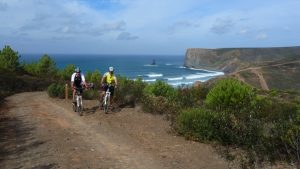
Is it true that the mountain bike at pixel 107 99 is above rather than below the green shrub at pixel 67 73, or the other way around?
above

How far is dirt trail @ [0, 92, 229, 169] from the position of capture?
842 centimetres

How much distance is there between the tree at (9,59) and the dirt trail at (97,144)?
2750 centimetres

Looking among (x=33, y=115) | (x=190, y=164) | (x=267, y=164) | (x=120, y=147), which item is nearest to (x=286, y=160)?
(x=267, y=164)

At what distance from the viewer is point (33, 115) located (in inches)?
582

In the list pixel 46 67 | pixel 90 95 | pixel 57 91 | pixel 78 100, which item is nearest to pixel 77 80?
pixel 78 100

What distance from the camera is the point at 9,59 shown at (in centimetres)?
4166

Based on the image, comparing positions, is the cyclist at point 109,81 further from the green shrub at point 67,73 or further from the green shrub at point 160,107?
the green shrub at point 67,73

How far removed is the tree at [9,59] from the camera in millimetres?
40438

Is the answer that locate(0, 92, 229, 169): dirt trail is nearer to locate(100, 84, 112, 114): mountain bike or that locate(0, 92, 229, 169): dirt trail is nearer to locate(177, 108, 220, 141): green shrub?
locate(177, 108, 220, 141): green shrub

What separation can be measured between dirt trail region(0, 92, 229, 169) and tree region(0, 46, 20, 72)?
27.5 m

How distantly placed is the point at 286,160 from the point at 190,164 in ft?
6.67

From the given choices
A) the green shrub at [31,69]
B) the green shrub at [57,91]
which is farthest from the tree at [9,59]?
the green shrub at [57,91]

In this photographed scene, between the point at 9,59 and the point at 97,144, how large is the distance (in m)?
34.4

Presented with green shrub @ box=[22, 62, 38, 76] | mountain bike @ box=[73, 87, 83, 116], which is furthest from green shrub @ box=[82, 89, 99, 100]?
green shrub @ box=[22, 62, 38, 76]
